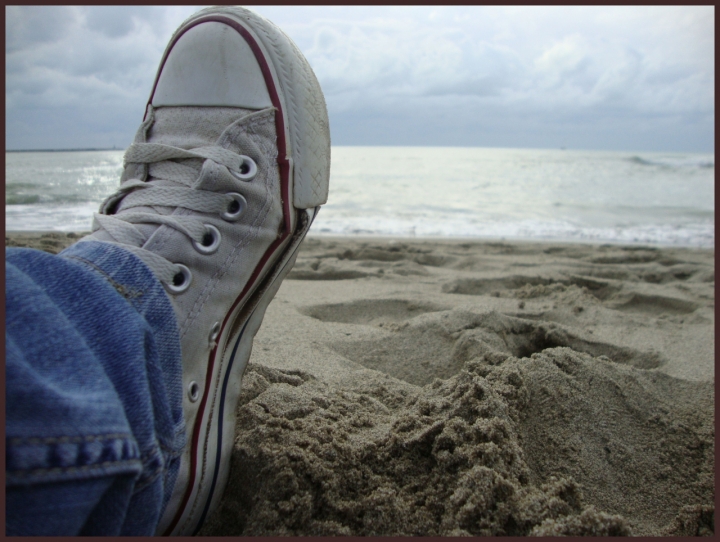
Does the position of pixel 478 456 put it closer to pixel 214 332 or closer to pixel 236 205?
pixel 214 332

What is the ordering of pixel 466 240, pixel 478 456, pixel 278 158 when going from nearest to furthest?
1. pixel 478 456
2. pixel 278 158
3. pixel 466 240

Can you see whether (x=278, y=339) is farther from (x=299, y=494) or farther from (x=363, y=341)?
(x=299, y=494)

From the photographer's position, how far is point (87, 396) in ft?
1.83

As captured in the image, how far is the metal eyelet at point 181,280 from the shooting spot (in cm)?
85

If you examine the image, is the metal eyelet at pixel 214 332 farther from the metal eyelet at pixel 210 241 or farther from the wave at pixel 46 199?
the wave at pixel 46 199

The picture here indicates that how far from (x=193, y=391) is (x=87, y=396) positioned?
290mm

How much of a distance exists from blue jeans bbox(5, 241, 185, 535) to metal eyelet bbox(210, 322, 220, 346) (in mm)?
155

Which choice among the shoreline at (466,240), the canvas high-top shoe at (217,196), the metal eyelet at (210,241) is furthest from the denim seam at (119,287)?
the shoreline at (466,240)

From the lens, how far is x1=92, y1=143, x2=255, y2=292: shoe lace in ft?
2.84

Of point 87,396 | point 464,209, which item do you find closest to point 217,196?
point 87,396

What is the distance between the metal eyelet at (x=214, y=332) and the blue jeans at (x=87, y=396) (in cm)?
16

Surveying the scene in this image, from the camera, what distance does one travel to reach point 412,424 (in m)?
0.90

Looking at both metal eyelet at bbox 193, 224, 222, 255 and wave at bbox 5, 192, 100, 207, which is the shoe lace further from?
wave at bbox 5, 192, 100, 207

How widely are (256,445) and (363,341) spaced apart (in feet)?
1.99
